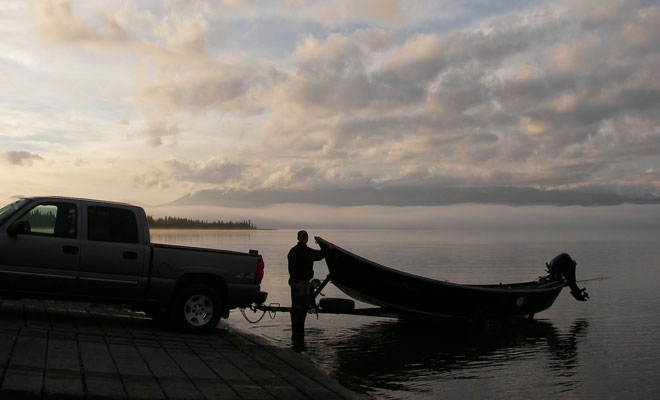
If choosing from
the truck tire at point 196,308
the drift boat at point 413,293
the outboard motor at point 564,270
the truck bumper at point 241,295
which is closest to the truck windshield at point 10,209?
the truck tire at point 196,308

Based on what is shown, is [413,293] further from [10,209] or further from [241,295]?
[10,209]

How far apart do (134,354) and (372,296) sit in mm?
8599

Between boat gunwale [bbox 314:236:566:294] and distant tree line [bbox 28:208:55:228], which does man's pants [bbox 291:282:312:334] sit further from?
distant tree line [bbox 28:208:55:228]

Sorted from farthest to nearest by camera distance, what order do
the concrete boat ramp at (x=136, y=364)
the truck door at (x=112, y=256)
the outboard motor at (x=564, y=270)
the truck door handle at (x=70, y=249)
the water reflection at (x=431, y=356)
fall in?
the outboard motor at (x=564, y=270)
the water reflection at (x=431, y=356)
the truck door at (x=112, y=256)
the truck door handle at (x=70, y=249)
the concrete boat ramp at (x=136, y=364)

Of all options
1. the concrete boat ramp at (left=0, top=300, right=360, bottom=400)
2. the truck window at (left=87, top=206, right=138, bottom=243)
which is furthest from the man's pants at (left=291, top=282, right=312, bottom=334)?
the truck window at (left=87, top=206, right=138, bottom=243)

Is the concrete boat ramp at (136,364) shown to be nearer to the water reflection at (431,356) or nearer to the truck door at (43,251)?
the truck door at (43,251)

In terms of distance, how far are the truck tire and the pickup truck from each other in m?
0.02

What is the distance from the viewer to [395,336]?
1698 cm

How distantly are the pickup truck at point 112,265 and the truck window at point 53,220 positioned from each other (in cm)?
2

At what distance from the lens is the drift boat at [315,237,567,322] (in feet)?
52.9

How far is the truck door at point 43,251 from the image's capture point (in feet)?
34.7

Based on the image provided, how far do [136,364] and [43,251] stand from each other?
3851mm

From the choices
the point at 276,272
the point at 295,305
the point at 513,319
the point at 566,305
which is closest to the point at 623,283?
the point at 566,305

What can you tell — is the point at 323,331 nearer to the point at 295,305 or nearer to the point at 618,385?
the point at 295,305
